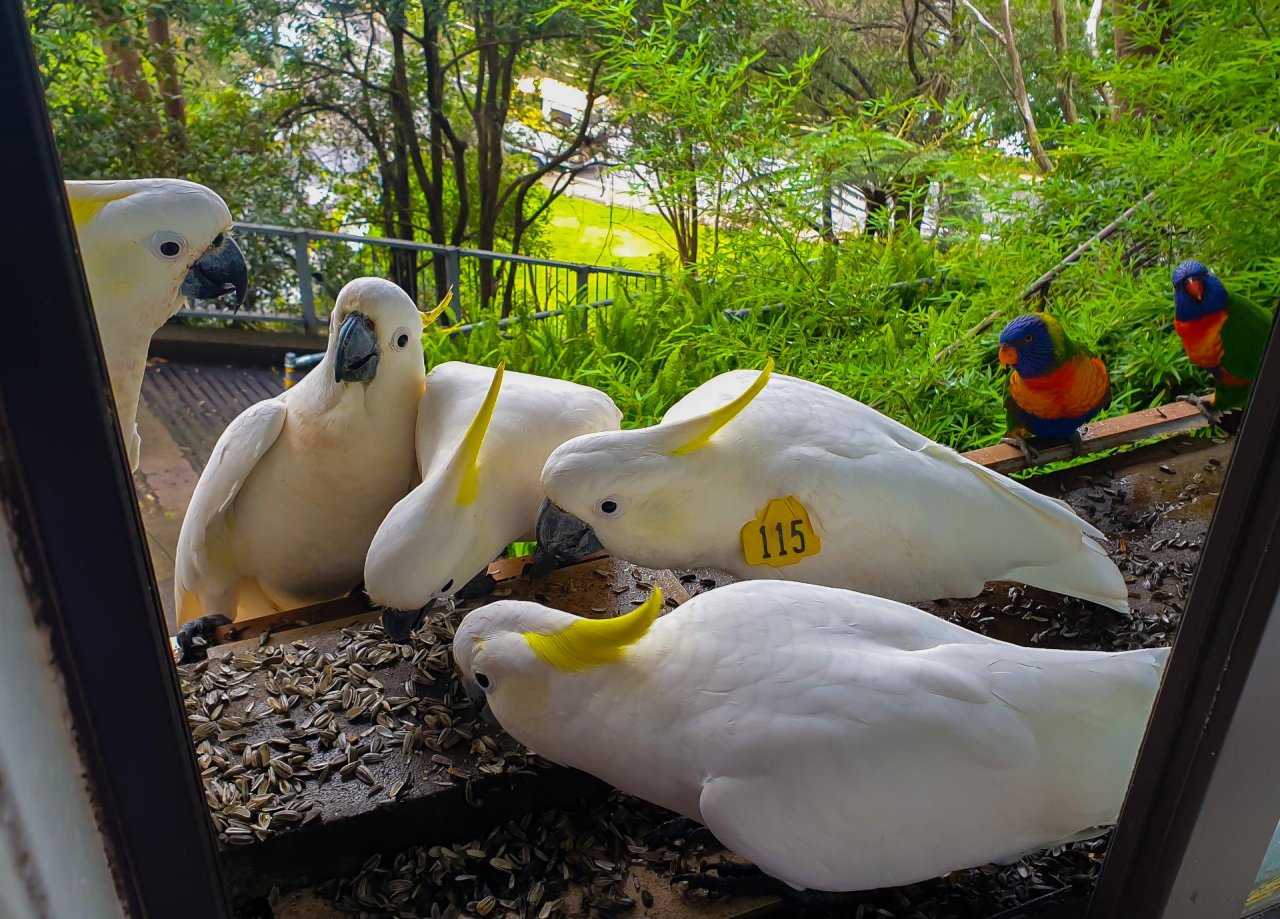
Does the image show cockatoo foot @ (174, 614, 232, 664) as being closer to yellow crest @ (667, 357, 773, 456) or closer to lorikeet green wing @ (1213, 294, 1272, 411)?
yellow crest @ (667, 357, 773, 456)

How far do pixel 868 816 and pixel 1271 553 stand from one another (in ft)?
1.49

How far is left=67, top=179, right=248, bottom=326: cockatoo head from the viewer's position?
0.99m

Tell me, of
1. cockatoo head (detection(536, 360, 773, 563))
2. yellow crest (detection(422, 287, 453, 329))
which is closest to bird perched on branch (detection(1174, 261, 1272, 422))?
cockatoo head (detection(536, 360, 773, 563))

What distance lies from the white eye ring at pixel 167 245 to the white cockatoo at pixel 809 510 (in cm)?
55

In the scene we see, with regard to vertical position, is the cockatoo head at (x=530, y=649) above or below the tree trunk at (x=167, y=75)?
below

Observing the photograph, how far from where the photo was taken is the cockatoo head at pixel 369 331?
1.30 metres

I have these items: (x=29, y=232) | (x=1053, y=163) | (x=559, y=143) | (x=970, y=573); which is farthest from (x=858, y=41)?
(x=29, y=232)

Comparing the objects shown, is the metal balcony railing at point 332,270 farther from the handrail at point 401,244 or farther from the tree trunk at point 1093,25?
the tree trunk at point 1093,25

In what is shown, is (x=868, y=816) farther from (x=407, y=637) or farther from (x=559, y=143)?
(x=559, y=143)

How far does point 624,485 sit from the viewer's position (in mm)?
1227

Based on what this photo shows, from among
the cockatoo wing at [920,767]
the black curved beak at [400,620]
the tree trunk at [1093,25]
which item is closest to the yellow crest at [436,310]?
the black curved beak at [400,620]

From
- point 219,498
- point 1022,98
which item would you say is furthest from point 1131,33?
point 219,498

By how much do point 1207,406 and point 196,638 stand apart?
6.37 ft

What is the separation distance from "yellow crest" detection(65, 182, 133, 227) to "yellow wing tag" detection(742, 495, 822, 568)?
0.91m
